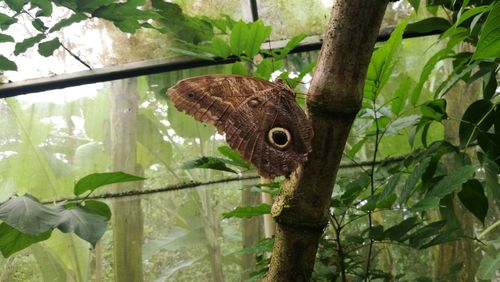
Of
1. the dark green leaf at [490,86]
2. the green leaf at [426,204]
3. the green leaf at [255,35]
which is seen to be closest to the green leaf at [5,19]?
the green leaf at [255,35]

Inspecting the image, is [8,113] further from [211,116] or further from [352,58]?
[352,58]

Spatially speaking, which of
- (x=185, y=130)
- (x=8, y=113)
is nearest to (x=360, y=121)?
(x=185, y=130)

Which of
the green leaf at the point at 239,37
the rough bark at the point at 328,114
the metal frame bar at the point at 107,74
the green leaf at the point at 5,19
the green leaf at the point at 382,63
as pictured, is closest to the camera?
the rough bark at the point at 328,114

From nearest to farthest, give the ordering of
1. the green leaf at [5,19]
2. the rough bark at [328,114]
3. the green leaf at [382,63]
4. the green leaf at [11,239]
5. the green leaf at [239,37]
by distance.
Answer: the rough bark at [328,114], the green leaf at [382,63], the green leaf at [11,239], the green leaf at [239,37], the green leaf at [5,19]

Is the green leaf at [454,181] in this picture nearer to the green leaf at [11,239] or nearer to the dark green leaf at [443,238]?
the dark green leaf at [443,238]

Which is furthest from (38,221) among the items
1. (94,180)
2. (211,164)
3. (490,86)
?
(490,86)
